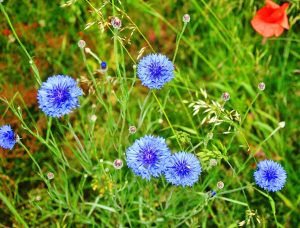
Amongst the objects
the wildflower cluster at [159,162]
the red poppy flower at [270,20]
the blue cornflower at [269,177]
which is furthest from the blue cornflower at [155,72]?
the red poppy flower at [270,20]

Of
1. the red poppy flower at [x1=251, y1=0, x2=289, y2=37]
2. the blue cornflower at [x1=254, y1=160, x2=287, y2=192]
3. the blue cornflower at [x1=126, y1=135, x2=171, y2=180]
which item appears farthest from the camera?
the red poppy flower at [x1=251, y1=0, x2=289, y2=37]

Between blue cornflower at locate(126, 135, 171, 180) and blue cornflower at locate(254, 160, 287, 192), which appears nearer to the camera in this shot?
blue cornflower at locate(126, 135, 171, 180)

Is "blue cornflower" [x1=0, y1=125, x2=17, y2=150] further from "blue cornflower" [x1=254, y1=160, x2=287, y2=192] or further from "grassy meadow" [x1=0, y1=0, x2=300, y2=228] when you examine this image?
"blue cornflower" [x1=254, y1=160, x2=287, y2=192]

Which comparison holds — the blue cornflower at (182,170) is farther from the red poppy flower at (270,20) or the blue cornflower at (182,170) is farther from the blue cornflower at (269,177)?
the red poppy flower at (270,20)

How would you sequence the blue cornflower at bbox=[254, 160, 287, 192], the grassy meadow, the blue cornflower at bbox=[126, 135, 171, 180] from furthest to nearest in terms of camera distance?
the grassy meadow < the blue cornflower at bbox=[254, 160, 287, 192] < the blue cornflower at bbox=[126, 135, 171, 180]

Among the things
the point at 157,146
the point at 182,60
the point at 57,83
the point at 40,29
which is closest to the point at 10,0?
the point at 40,29

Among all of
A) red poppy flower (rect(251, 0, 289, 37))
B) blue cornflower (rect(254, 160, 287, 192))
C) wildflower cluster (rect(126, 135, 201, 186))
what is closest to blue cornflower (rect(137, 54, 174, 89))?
wildflower cluster (rect(126, 135, 201, 186))

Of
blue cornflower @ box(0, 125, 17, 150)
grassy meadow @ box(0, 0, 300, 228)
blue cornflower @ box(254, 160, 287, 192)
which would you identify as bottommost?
blue cornflower @ box(254, 160, 287, 192)

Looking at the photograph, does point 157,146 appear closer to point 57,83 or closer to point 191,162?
point 191,162
